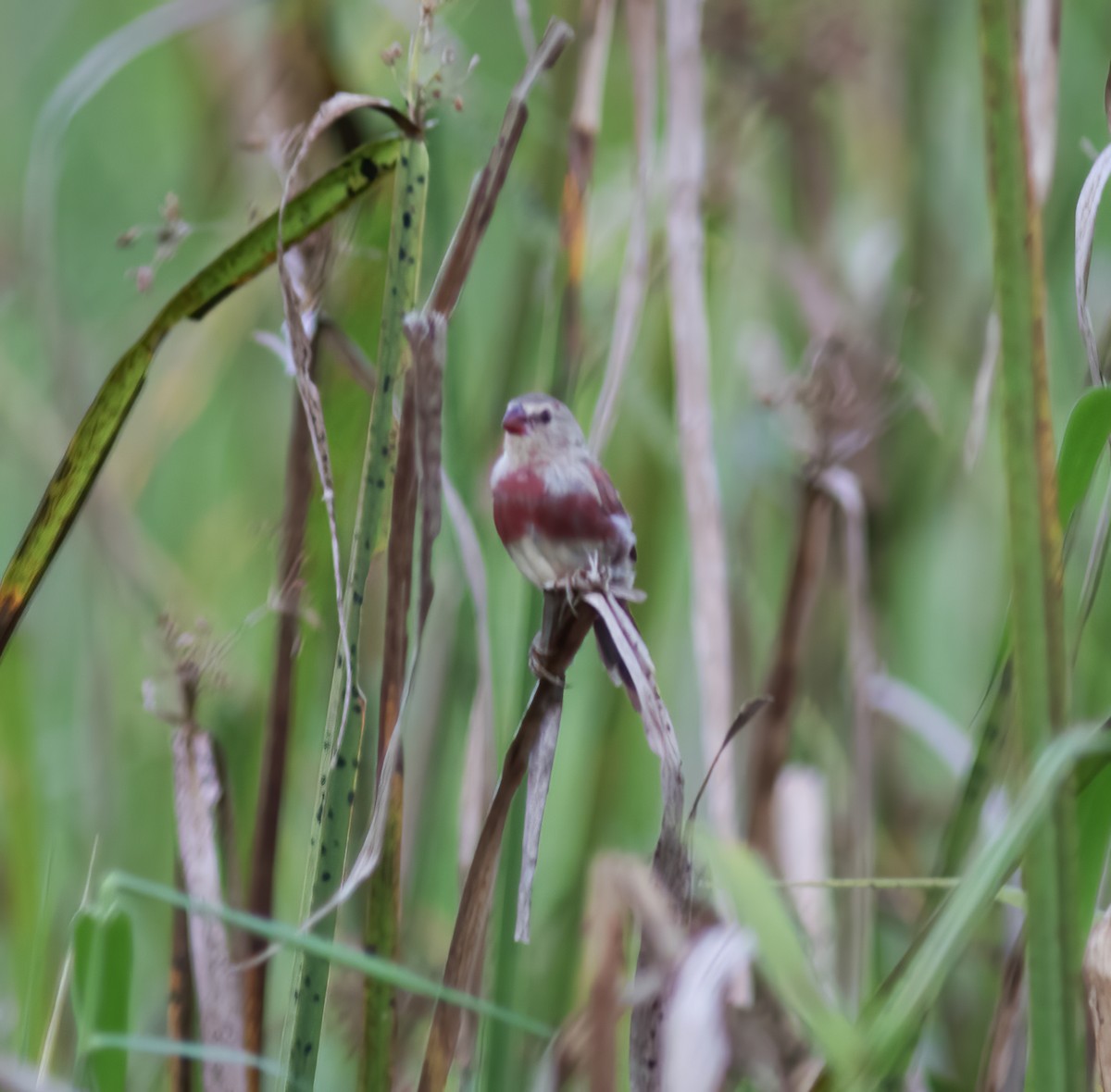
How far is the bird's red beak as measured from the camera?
2.19ft

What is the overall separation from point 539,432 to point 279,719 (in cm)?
24

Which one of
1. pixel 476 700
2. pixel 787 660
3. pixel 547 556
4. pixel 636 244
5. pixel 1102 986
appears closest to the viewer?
pixel 1102 986

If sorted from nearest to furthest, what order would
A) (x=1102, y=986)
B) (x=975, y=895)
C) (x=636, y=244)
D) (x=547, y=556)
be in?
(x=975, y=895) < (x=1102, y=986) < (x=547, y=556) < (x=636, y=244)

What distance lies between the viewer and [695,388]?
93cm

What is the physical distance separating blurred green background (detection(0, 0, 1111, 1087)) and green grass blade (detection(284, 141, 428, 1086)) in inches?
11.6

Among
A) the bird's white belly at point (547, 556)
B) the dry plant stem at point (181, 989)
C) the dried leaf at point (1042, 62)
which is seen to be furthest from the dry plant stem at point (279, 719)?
the dried leaf at point (1042, 62)

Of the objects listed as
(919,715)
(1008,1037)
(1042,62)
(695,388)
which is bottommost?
(1008,1037)

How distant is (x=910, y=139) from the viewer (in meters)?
1.22

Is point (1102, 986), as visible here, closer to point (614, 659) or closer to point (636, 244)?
point (614, 659)

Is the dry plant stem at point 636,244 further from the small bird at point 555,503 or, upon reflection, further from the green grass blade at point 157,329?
the green grass blade at point 157,329

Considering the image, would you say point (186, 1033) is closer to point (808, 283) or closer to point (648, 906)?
point (648, 906)

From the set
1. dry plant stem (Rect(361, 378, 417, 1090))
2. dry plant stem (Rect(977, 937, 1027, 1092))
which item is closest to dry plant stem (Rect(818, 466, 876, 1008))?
dry plant stem (Rect(977, 937, 1027, 1092))

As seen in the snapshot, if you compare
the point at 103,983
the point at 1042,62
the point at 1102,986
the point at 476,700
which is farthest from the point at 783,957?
the point at 1042,62

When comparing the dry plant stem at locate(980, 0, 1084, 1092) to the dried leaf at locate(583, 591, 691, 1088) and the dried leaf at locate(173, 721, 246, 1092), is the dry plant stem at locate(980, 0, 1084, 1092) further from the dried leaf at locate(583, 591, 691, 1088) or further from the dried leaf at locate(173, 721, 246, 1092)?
the dried leaf at locate(173, 721, 246, 1092)
